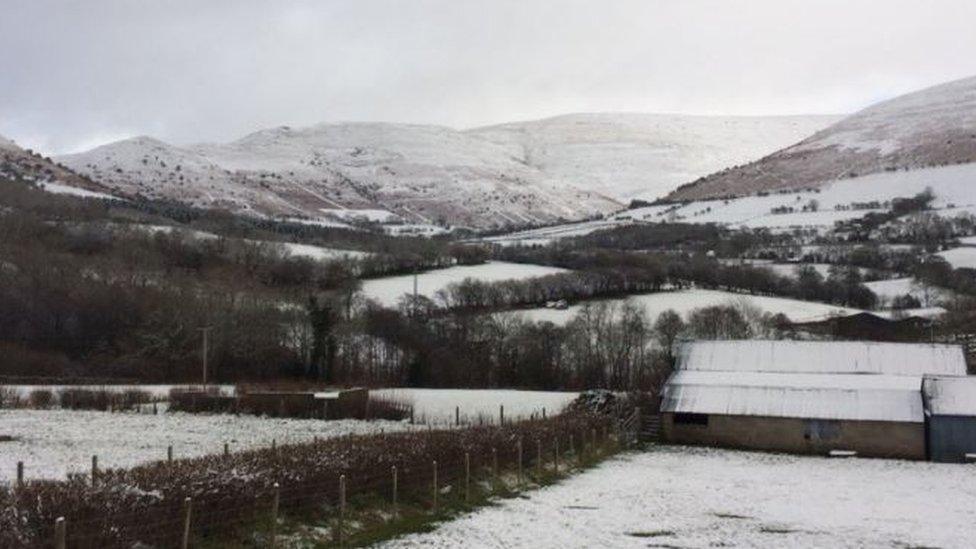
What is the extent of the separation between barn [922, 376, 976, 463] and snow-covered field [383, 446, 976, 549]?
564cm

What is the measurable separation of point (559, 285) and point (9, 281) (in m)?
62.4

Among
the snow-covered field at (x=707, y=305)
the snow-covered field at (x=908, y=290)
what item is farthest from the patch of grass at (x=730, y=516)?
the snow-covered field at (x=908, y=290)

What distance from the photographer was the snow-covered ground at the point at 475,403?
57688 mm

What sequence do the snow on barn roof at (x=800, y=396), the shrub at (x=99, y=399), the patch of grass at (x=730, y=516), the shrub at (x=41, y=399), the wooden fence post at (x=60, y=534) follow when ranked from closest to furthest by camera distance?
the wooden fence post at (x=60, y=534), the patch of grass at (x=730, y=516), the snow on barn roof at (x=800, y=396), the shrub at (x=41, y=399), the shrub at (x=99, y=399)

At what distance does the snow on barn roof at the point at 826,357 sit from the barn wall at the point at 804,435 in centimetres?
616

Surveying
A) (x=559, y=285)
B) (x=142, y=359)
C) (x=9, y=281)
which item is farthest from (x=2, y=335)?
(x=559, y=285)

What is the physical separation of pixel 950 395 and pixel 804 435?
7.32m

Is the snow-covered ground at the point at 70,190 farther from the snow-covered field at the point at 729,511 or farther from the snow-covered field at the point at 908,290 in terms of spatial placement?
the snow-covered field at the point at 729,511

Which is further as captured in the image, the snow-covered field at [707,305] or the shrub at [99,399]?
the snow-covered field at [707,305]

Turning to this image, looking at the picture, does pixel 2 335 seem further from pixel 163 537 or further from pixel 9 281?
pixel 163 537

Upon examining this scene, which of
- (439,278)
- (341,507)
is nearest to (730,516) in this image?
(341,507)

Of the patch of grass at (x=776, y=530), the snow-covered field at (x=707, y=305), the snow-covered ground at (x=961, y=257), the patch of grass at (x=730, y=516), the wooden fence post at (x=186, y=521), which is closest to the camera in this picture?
the wooden fence post at (x=186, y=521)

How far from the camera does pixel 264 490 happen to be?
19125 mm

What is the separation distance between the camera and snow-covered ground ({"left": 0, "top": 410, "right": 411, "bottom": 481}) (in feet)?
101
